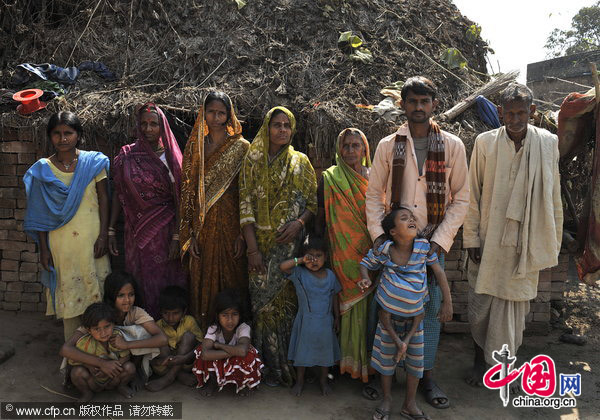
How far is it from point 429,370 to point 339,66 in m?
3.31

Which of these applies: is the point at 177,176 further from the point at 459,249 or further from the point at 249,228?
the point at 459,249

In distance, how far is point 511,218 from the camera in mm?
3234

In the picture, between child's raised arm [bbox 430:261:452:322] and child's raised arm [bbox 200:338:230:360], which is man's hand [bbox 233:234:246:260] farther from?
child's raised arm [bbox 430:261:452:322]

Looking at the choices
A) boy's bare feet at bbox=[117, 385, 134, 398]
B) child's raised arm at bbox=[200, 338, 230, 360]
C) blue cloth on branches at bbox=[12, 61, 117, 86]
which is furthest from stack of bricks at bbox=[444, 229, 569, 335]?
blue cloth on branches at bbox=[12, 61, 117, 86]

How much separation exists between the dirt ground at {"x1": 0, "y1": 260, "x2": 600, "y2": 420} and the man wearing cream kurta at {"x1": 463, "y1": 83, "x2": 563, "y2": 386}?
0.37 m

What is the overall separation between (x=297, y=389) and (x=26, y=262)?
327 cm

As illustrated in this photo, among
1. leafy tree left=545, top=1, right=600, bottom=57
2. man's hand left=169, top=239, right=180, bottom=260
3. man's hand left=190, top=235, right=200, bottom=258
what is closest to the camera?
man's hand left=190, top=235, right=200, bottom=258

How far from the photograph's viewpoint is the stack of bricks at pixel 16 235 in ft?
14.8

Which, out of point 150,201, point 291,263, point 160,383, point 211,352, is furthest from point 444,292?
point 150,201

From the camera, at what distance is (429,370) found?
10.7 ft

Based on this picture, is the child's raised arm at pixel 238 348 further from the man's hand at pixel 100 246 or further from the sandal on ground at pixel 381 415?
the man's hand at pixel 100 246

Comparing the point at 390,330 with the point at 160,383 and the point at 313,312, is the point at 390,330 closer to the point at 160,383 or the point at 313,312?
the point at 313,312

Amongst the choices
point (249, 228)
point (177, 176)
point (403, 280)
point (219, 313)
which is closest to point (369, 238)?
point (403, 280)

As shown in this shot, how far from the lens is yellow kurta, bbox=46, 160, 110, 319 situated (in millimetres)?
3467
